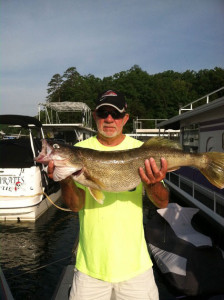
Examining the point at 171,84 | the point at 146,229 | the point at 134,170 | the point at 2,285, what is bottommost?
the point at 146,229

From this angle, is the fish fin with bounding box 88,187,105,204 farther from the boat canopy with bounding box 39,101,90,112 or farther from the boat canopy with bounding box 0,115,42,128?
the boat canopy with bounding box 39,101,90,112

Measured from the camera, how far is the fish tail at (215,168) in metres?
3.10

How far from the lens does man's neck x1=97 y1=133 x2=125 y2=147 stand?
9.43 ft

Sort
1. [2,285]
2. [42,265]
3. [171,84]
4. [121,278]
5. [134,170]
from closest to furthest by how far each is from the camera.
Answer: [121,278] < [134,170] < [2,285] < [42,265] < [171,84]

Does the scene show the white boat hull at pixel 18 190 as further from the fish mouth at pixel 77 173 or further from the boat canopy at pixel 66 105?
the boat canopy at pixel 66 105

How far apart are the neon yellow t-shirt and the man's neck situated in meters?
0.59

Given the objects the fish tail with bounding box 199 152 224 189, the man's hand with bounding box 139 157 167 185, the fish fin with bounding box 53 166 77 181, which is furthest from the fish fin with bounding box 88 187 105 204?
the fish tail with bounding box 199 152 224 189

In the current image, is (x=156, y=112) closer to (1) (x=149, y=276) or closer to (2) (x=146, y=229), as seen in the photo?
(2) (x=146, y=229)

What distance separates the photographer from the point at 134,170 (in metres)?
2.99

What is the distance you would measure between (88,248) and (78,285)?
1.15ft

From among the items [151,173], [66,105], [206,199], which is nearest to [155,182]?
[151,173]

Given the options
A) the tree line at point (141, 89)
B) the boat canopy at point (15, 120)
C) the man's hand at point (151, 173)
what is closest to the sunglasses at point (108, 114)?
the man's hand at point (151, 173)

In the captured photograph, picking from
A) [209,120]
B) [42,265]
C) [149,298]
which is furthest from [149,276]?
[209,120]

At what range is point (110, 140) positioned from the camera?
114 inches
